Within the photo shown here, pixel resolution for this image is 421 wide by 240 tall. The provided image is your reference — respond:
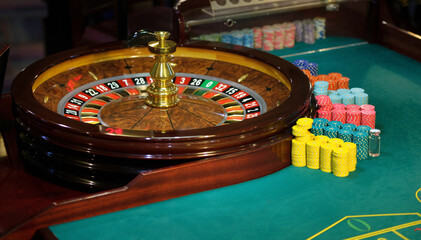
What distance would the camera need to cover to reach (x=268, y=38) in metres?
4.86

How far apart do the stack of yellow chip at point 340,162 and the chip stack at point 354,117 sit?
19.2 inches

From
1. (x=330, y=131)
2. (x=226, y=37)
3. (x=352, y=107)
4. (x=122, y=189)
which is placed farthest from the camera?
(x=226, y=37)

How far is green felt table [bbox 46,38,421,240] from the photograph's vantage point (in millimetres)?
2537

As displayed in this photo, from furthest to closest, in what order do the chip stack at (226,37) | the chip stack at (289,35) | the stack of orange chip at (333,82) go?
the chip stack at (289,35) < the chip stack at (226,37) < the stack of orange chip at (333,82)

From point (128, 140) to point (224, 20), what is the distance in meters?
2.09

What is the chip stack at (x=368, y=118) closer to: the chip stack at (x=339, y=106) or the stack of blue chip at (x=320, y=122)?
the chip stack at (x=339, y=106)

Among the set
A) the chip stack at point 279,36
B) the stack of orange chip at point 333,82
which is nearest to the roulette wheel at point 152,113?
the stack of orange chip at point 333,82

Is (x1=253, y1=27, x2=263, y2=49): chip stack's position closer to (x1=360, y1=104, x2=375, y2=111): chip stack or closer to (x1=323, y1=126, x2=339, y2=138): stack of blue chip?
(x1=360, y1=104, x2=375, y2=111): chip stack

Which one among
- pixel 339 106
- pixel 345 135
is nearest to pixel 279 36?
pixel 339 106

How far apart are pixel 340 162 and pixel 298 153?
203 millimetres

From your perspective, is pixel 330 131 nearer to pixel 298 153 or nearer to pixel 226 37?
pixel 298 153

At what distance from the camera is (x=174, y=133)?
110 inches

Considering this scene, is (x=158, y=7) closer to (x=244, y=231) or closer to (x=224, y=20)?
(x=224, y=20)

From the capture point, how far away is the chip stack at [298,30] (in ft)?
16.5
